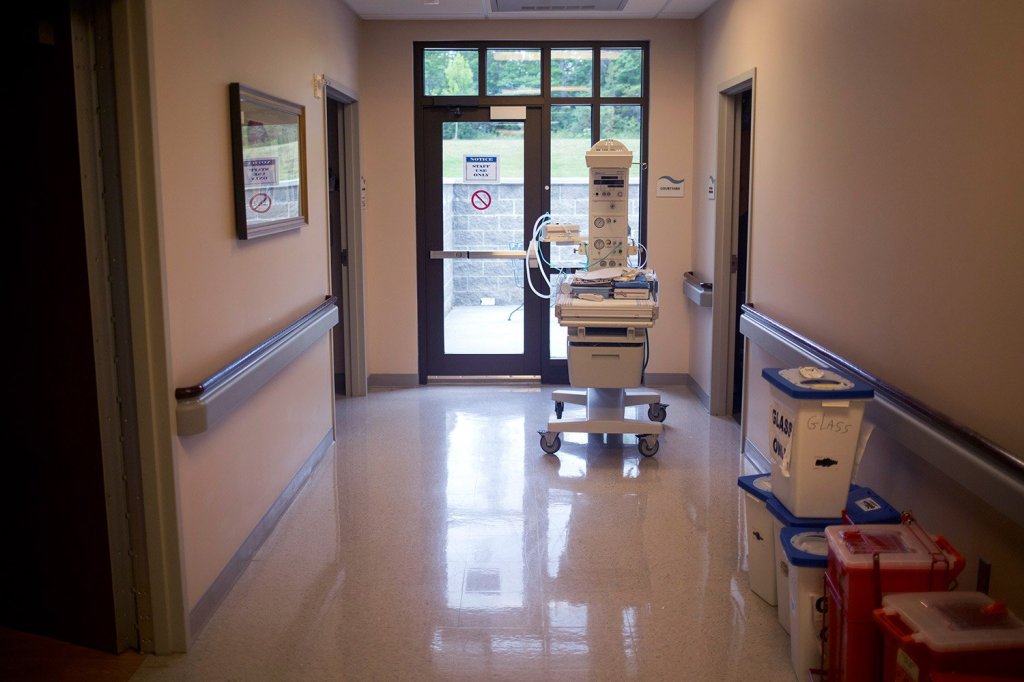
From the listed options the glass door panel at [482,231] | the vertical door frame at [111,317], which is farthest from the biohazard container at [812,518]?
the glass door panel at [482,231]

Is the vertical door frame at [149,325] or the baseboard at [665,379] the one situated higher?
the vertical door frame at [149,325]

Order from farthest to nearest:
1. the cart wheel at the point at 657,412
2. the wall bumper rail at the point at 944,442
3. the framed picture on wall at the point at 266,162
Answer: the cart wheel at the point at 657,412, the framed picture on wall at the point at 266,162, the wall bumper rail at the point at 944,442

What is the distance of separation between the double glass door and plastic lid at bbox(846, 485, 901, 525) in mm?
4420

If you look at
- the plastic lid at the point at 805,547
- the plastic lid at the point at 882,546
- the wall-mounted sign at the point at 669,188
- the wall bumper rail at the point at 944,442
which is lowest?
→ the plastic lid at the point at 805,547

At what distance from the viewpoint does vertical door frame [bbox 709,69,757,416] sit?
6.36 m

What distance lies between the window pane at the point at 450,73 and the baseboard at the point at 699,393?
283 centimetres

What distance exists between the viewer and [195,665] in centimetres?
323

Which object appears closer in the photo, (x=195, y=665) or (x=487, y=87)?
(x=195, y=665)

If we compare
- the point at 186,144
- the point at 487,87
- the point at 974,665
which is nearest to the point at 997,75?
the point at 974,665

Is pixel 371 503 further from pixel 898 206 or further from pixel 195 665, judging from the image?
pixel 898 206

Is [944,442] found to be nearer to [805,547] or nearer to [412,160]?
[805,547]

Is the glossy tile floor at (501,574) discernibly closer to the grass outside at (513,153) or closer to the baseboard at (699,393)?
the baseboard at (699,393)

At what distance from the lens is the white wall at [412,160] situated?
7.18 meters

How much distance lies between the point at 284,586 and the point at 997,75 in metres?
3.18
